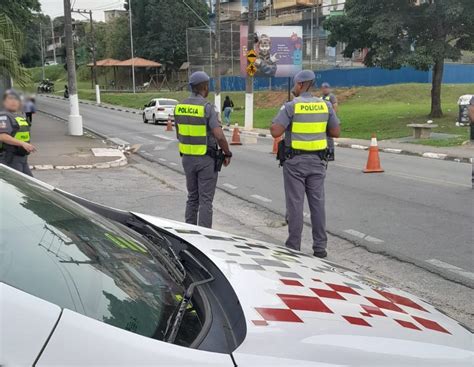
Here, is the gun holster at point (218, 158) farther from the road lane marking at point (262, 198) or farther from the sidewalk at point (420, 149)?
the sidewalk at point (420, 149)

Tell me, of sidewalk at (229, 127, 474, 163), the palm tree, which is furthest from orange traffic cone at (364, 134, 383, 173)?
the palm tree

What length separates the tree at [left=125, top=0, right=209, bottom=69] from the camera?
64625 millimetres

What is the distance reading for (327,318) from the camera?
183 centimetres

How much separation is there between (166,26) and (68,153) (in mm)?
53537

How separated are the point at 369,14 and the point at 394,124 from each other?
15.0 feet

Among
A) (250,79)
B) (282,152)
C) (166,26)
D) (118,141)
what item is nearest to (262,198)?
(282,152)

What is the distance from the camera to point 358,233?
21.3 ft

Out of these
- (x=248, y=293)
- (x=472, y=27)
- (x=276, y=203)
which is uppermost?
(x=472, y=27)

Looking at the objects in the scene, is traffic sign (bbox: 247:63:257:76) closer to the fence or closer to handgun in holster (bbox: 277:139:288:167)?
the fence

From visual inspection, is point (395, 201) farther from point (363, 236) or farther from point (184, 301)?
point (184, 301)

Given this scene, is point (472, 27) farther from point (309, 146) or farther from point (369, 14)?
point (309, 146)

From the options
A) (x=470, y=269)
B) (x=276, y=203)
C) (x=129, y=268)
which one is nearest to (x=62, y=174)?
(x=276, y=203)

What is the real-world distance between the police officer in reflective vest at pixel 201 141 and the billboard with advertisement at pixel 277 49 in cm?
2263

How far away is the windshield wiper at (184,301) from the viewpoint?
5.30ft
